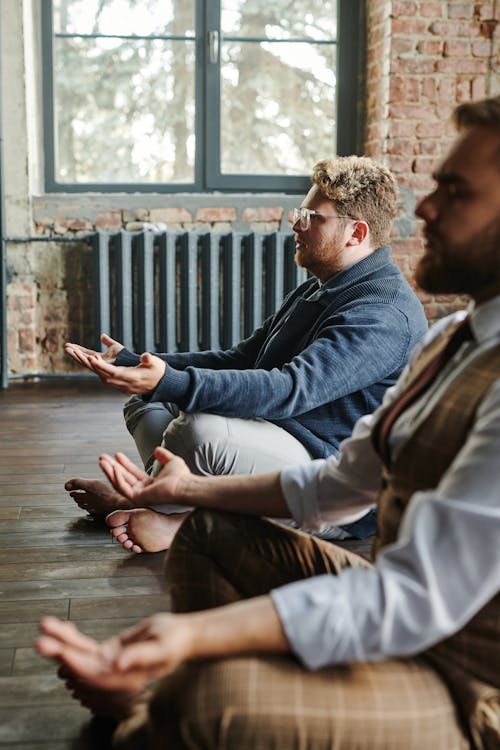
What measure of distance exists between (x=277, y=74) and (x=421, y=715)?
456cm

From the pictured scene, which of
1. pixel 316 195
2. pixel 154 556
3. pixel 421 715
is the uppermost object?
pixel 316 195

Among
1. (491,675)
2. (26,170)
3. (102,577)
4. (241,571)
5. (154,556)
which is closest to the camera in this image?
(491,675)

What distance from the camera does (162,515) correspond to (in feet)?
7.77

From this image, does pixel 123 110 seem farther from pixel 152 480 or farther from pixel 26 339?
pixel 152 480

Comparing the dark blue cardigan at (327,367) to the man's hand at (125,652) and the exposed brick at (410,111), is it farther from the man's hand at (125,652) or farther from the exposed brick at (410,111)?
the exposed brick at (410,111)

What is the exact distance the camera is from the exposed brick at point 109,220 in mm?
4977

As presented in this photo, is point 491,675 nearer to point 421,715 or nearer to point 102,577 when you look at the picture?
point 421,715

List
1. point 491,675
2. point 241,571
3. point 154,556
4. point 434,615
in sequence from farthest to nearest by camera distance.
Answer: point 154,556
point 241,571
point 491,675
point 434,615

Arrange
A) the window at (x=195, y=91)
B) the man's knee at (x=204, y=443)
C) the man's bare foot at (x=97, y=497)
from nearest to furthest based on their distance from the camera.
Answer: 1. the man's knee at (x=204, y=443)
2. the man's bare foot at (x=97, y=497)
3. the window at (x=195, y=91)

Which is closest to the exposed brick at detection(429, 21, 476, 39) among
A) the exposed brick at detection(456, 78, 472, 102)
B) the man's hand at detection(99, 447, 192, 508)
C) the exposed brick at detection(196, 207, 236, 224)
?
the exposed brick at detection(456, 78, 472, 102)

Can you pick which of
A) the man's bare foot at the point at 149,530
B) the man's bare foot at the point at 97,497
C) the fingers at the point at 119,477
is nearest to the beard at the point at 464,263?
the fingers at the point at 119,477

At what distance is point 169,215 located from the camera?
5.02 m

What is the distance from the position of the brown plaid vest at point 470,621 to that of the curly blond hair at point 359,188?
57.2 inches

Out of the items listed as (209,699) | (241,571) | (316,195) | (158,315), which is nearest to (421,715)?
(209,699)
